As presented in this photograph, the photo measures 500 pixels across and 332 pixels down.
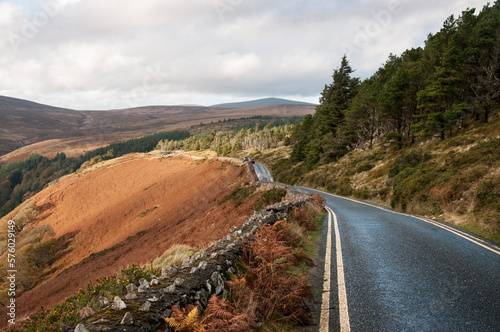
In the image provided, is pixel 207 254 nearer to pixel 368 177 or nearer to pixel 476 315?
pixel 476 315

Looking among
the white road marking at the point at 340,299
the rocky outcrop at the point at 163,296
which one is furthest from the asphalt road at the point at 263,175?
the rocky outcrop at the point at 163,296

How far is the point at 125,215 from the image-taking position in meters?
37.5

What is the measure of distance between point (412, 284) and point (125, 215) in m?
40.0

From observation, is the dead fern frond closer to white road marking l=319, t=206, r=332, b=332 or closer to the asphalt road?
white road marking l=319, t=206, r=332, b=332

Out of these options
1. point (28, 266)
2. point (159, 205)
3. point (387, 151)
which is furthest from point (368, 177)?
point (28, 266)

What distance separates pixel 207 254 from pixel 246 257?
89 cm

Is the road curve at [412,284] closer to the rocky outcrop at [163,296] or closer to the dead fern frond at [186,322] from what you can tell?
the rocky outcrop at [163,296]

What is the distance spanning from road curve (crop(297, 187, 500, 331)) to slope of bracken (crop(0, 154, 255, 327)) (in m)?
10.4

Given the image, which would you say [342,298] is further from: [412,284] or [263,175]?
[263,175]

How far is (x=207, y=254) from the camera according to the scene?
541 cm

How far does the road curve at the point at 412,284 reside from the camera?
3.69m

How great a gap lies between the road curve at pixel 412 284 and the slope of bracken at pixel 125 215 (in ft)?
34.1

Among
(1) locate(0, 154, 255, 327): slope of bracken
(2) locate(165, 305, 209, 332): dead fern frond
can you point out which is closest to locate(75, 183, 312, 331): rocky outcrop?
(2) locate(165, 305, 209, 332): dead fern frond

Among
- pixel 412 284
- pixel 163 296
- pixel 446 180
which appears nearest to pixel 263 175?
pixel 446 180
